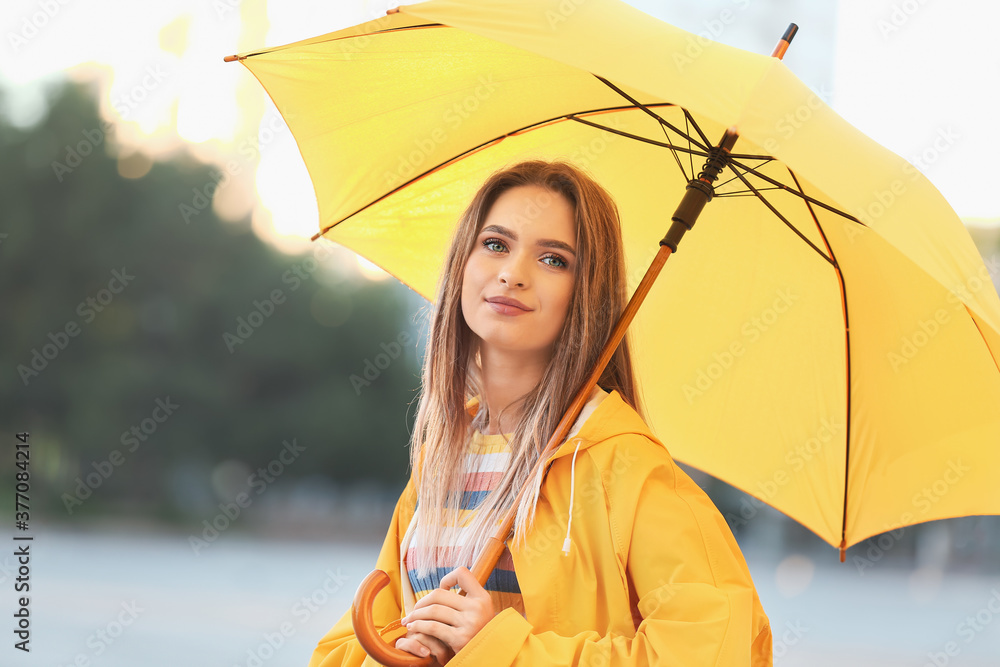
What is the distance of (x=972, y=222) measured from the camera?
27.1m

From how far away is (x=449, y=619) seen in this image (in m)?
2.27

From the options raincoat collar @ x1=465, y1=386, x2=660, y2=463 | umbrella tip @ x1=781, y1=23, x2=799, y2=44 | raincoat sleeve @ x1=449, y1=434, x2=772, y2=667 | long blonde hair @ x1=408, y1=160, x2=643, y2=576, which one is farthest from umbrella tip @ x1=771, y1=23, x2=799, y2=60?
raincoat sleeve @ x1=449, y1=434, x2=772, y2=667

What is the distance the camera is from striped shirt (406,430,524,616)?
2.51m

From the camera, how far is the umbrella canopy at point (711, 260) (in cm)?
275

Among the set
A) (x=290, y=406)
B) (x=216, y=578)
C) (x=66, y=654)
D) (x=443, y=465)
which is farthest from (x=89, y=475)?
(x=443, y=465)

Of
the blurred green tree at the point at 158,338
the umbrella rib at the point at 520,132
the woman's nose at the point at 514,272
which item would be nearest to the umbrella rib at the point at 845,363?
the umbrella rib at the point at 520,132

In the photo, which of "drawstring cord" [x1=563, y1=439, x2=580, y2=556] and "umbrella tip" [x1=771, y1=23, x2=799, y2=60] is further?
"umbrella tip" [x1=771, y1=23, x2=799, y2=60]

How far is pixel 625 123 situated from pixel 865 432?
4.01ft

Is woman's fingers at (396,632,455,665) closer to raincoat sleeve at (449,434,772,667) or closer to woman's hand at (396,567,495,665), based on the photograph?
woman's hand at (396,567,495,665)

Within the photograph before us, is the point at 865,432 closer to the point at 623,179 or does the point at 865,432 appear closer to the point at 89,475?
the point at 623,179

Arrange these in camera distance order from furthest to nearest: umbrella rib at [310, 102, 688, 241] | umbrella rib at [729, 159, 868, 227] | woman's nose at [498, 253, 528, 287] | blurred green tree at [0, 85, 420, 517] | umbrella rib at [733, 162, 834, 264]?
blurred green tree at [0, 85, 420, 517], umbrella rib at [310, 102, 688, 241], umbrella rib at [733, 162, 834, 264], umbrella rib at [729, 159, 868, 227], woman's nose at [498, 253, 528, 287]

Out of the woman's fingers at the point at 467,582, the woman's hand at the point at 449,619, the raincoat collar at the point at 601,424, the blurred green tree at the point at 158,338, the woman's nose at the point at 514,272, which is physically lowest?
the blurred green tree at the point at 158,338

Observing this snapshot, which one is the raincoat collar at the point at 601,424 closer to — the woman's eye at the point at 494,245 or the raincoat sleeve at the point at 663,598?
the raincoat sleeve at the point at 663,598

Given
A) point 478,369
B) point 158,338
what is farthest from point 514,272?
point 158,338
